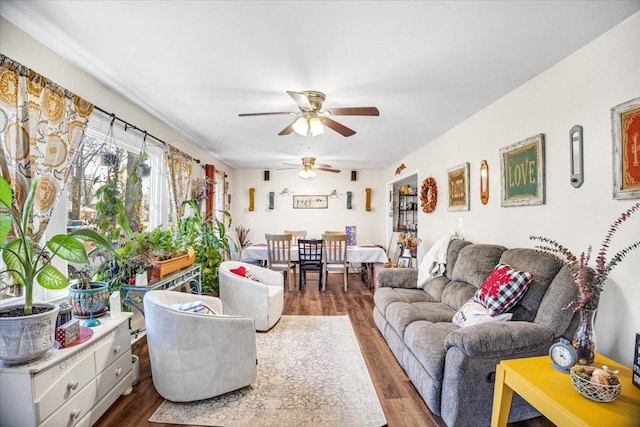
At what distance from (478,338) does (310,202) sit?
545cm

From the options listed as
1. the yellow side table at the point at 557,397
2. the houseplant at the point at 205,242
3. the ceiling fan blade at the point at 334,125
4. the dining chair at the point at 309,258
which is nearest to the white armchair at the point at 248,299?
the houseplant at the point at 205,242

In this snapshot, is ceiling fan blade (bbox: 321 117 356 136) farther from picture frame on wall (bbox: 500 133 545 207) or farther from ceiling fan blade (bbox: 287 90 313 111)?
picture frame on wall (bbox: 500 133 545 207)

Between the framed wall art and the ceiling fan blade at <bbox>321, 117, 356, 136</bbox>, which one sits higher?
the ceiling fan blade at <bbox>321, 117, 356, 136</bbox>

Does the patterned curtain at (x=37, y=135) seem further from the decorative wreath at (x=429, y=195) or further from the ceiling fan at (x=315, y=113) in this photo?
the decorative wreath at (x=429, y=195)

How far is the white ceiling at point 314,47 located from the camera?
158 cm

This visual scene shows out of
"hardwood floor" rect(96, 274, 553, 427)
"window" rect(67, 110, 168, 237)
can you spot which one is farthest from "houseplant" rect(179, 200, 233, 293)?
"hardwood floor" rect(96, 274, 553, 427)

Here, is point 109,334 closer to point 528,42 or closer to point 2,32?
point 2,32

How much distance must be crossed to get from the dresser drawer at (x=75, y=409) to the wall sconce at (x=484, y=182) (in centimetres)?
351

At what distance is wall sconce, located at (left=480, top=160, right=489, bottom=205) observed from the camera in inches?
117

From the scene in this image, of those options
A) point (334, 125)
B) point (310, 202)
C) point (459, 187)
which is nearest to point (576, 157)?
point (459, 187)

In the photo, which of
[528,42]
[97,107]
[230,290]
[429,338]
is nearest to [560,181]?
[528,42]

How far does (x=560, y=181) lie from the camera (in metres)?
2.12

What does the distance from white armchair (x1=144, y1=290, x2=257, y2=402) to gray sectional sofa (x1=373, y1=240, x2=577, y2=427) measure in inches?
50.2

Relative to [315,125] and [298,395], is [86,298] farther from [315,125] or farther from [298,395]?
[315,125]
